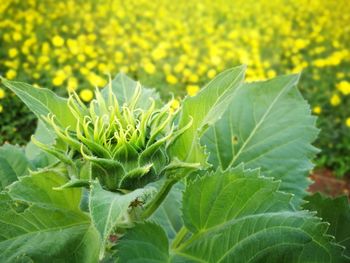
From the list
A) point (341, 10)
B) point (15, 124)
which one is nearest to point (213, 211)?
point (15, 124)

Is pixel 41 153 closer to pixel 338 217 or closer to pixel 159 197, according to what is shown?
pixel 159 197

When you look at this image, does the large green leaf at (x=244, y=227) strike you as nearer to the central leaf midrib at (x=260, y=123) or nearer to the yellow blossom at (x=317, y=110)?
the central leaf midrib at (x=260, y=123)

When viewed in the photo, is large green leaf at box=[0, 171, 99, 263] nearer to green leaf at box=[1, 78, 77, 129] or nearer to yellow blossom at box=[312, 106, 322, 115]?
green leaf at box=[1, 78, 77, 129]

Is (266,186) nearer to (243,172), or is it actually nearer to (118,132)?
(243,172)

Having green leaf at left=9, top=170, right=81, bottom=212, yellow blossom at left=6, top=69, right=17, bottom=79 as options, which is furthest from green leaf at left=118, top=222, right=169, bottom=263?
yellow blossom at left=6, top=69, right=17, bottom=79

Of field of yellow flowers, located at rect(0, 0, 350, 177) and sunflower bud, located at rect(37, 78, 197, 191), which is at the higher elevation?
sunflower bud, located at rect(37, 78, 197, 191)

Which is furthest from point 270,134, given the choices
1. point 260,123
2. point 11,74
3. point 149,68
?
point 149,68
